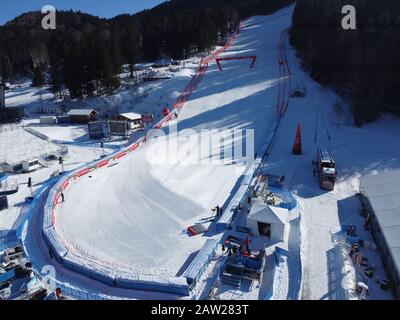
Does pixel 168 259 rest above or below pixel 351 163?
below

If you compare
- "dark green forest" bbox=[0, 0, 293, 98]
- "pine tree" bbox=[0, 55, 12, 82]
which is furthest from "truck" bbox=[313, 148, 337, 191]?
Result: "pine tree" bbox=[0, 55, 12, 82]

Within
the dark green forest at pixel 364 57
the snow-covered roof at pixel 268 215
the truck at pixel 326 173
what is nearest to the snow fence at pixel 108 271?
the snow-covered roof at pixel 268 215

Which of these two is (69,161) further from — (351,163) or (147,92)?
(351,163)

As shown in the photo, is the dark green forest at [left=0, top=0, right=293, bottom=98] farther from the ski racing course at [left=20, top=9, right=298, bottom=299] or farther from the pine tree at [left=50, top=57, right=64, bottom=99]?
the ski racing course at [left=20, top=9, right=298, bottom=299]

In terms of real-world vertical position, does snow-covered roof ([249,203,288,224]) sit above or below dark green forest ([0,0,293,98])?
below

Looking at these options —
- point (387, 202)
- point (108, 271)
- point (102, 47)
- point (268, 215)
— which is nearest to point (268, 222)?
point (268, 215)
